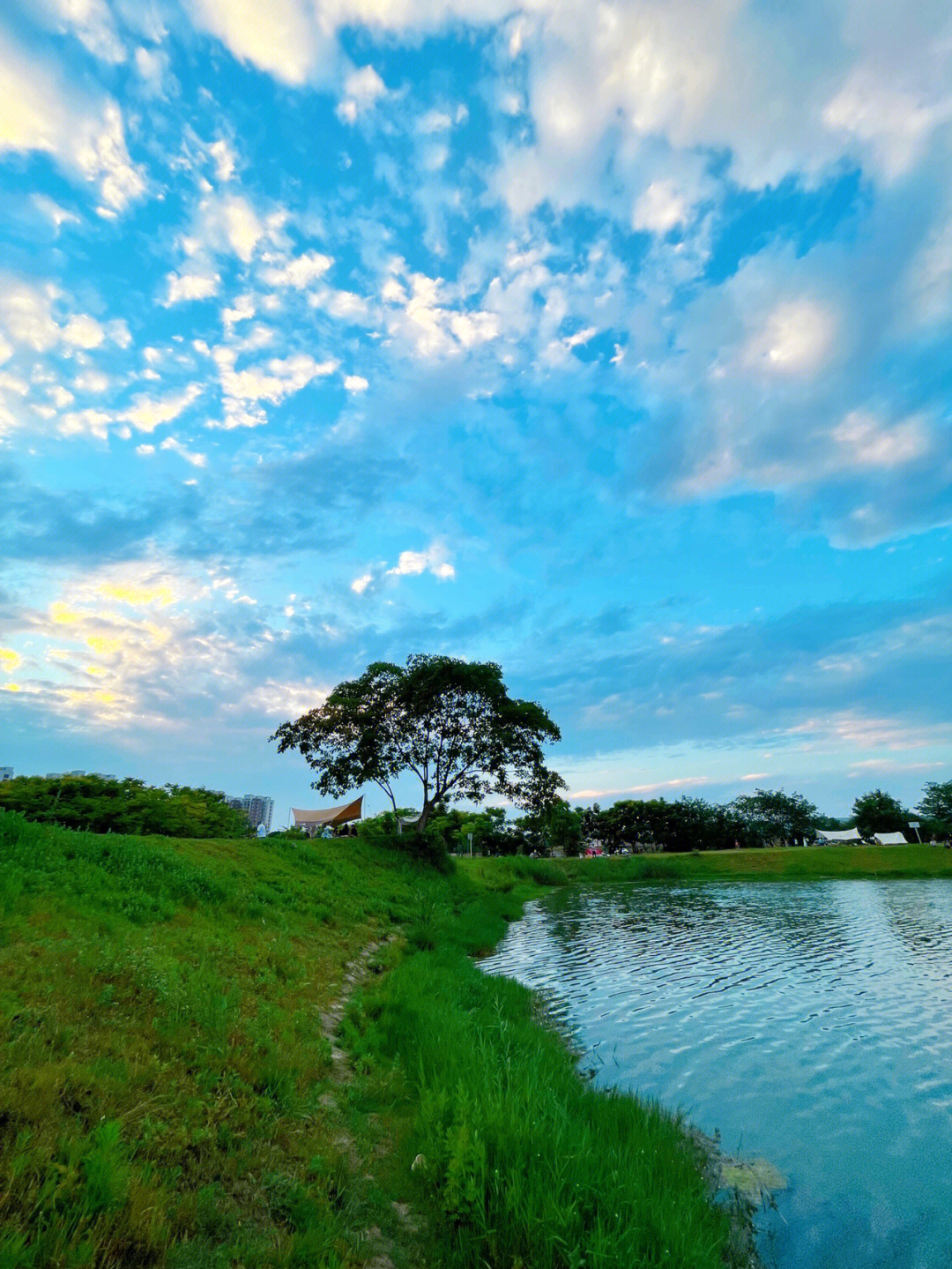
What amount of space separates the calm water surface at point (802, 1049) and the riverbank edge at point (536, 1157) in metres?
1.13

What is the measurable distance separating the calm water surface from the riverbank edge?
1130mm

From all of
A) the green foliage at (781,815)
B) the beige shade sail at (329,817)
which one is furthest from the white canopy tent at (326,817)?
the green foliage at (781,815)

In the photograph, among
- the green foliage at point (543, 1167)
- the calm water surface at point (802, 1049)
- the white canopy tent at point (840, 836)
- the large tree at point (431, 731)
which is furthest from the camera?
the white canopy tent at point (840, 836)

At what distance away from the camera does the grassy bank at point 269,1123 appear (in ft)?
18.3

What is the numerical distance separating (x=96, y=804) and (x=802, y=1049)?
27116mm

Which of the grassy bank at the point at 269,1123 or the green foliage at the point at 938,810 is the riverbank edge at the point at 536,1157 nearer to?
the grassy bank at the point at 269,1123

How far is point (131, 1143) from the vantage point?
614 cm

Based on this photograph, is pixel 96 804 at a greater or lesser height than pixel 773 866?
lesser

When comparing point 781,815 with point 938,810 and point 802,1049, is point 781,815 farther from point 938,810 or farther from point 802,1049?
point 802,1049

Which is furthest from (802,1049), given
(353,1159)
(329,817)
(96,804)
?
(329,817)

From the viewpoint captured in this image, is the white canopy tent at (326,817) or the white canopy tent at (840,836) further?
the white canopy tent at (840,836)

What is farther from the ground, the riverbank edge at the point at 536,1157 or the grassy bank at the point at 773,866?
the grassy bank at the point at 773,866

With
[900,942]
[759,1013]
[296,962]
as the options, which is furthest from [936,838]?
[296,962]

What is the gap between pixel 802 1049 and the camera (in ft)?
47.1
